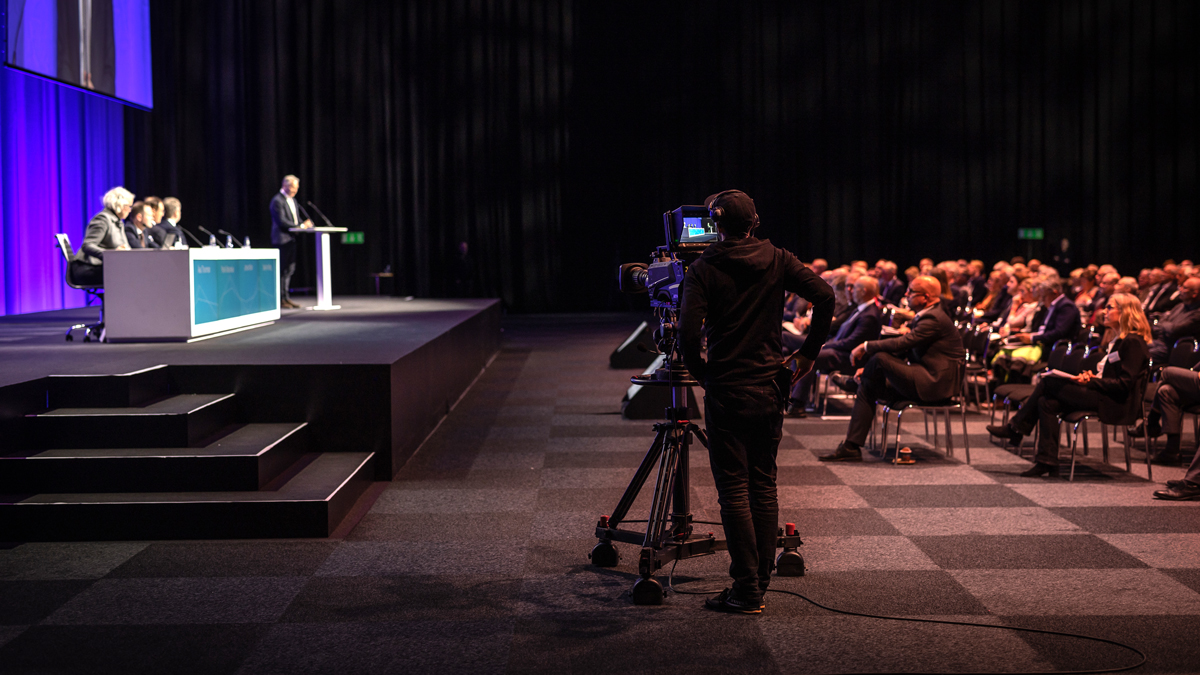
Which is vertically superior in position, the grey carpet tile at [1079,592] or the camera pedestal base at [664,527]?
the camera pedestal base at [664,527]

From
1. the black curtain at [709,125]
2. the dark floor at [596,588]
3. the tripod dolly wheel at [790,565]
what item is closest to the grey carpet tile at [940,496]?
the dark floor at [596,588]

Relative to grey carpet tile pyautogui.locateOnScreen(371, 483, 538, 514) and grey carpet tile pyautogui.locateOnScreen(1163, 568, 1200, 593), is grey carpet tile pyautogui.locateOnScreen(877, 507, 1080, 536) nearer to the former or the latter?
grey carpet tile pyautogui.locateOnScreen(1163, 568, 1200, 593)

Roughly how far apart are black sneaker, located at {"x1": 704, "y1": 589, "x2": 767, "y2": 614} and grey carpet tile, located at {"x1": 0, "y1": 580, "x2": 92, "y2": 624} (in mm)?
2212

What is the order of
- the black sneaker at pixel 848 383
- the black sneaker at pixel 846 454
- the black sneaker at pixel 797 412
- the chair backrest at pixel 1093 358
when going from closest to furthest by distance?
the chair backrest at pixel 1093 358
the black sneaker at pixel 846 454
the black sneaker at pixel 848 383
the black sneaker at pixel 797 412

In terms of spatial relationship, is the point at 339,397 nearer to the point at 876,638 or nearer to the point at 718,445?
the point at 718,445

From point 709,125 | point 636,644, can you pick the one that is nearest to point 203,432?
point 636,644

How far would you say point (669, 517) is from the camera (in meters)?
3.82

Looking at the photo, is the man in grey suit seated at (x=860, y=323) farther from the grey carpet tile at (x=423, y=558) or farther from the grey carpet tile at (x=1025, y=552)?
the grey carpet tile at (x=423, y=558)

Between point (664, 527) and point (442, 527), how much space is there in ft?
4.08

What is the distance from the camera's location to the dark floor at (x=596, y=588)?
294cm

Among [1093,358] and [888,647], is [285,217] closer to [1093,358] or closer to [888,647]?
[1093,358]

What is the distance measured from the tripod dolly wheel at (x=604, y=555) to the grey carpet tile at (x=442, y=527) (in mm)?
495

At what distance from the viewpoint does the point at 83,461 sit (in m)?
4.51

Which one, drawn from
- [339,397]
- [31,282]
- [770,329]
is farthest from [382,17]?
[770,329]
